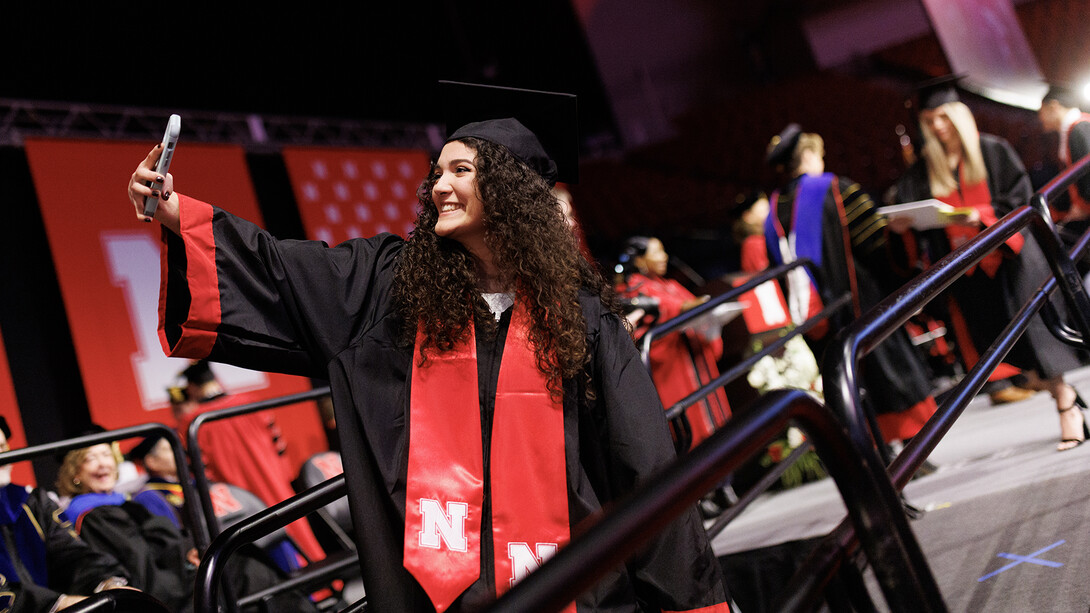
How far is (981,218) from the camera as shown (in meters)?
3.35

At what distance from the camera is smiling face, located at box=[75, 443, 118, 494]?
10.4 ft

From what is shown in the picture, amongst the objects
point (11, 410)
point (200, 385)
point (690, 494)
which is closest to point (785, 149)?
point (690, 494)

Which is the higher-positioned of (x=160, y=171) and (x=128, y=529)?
(x=160, y=171)

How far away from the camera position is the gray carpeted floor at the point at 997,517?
1672mm

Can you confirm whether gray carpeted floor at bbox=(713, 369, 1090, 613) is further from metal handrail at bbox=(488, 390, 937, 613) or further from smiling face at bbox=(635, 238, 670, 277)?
smiling face at bbox=(635, 238, 670, 277)

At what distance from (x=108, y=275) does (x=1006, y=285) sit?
19.0 feet

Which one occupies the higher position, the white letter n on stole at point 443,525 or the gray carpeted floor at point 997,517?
the white letter n on stole at point 443,525

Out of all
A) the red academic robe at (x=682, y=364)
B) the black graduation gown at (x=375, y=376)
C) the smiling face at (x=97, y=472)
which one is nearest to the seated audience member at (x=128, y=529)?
the smiling face at (x=97, y=472)

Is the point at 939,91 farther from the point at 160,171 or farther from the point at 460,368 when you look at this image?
the point at 160,171

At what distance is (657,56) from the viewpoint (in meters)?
10.4

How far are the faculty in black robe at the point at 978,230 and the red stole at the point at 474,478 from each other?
7.87ft

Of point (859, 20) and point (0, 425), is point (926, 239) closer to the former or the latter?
point (0, 425)

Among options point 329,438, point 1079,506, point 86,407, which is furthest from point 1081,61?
point 86,407

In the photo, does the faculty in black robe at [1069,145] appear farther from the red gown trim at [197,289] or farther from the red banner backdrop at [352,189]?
the red banner backdrop at [352,189]
